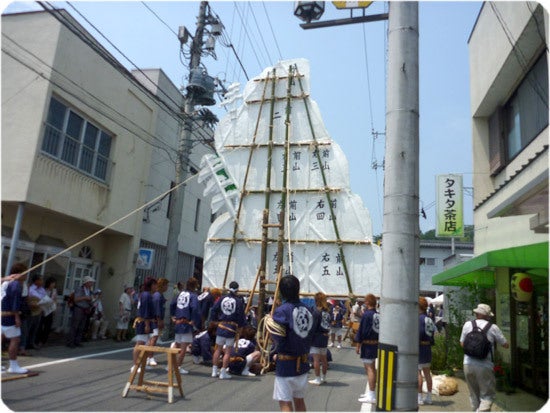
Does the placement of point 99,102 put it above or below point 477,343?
above

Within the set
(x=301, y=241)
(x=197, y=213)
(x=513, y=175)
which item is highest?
(x=197, y=213)

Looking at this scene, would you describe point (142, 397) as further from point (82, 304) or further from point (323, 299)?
point (82, 304)

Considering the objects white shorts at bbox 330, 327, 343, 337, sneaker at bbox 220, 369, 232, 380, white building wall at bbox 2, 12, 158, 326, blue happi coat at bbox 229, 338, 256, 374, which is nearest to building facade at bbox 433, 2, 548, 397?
blue happi coat at bbox 229, 338, 256, 374

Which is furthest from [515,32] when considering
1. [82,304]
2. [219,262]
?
[82,304]

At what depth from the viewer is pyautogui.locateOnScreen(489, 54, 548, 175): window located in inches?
381

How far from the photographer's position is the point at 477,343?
21.3 feet

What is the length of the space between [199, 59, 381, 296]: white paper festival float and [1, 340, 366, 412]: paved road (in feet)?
8.15

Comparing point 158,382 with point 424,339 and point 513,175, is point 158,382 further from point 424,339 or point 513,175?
point 513,175

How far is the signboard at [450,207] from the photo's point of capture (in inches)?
587

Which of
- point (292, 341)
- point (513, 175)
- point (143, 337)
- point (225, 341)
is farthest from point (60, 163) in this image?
point (513, 175)

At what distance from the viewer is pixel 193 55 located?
53.8 feet

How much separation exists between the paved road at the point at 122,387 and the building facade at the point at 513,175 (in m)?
3.37

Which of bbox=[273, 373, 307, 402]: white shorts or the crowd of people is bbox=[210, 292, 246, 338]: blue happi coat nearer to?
the crowd of people

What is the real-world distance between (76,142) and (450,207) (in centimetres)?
1249
